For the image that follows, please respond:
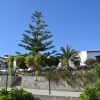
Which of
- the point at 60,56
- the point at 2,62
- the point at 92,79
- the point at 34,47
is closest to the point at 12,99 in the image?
the point at 92,79

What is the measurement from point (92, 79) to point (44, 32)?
21.7 meters

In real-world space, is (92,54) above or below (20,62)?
above

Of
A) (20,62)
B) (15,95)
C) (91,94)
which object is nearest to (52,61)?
(20,62)

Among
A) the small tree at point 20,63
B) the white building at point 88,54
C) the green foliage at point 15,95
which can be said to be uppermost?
the white building at point 88,54

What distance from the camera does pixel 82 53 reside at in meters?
42.0

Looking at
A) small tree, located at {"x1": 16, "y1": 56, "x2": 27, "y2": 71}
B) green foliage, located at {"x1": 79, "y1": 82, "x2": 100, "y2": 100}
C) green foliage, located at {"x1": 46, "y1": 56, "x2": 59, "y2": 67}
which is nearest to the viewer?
green foliage, located at {"x1": 79, "y1": 82, "x2": 100, "y2": 100}

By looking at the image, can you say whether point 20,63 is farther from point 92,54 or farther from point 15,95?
point 15,95

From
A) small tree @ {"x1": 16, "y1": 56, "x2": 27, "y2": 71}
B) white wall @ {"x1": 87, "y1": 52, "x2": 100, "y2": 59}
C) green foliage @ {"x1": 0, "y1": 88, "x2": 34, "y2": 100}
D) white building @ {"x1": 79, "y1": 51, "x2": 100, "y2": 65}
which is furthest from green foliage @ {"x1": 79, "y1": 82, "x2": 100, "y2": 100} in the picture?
white wall @ {"x1": 87, "y1": 52, "x2": 100, "y2": 59}

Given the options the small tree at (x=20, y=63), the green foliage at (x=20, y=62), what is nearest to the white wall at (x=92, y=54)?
the small tree at (x=20, y=63)

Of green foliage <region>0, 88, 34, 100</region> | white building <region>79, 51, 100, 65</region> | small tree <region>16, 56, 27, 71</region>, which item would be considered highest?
white building <region>79, 51, 100, 65</region>

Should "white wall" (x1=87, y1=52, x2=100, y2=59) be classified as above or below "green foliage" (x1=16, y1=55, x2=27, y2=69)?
above

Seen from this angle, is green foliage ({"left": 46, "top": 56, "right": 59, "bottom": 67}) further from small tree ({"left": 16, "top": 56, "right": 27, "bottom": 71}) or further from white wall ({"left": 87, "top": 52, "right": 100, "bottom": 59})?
white wall ({"left": 87, "top": 52, "right": 100, "bottom": 59})

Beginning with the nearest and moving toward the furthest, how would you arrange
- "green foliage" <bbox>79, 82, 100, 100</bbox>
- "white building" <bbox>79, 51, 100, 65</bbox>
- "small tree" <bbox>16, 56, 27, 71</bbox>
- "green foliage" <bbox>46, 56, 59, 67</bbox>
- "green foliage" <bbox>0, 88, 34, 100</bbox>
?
"green foliage" <bbox>79, 82, 100, 100</bbox> → "green foliage" <bbox>0, 88, 34, 100</bbox> → "small tree" <bbox>16, 56, 27, 71</bbox> → "green foliage" <bbox>46, 56, 59, 67</bbox> → "white building" <bbox>79, 51, 100, 65</bbox>

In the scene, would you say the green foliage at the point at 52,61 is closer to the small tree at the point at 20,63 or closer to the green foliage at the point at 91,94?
the small tree at the point at 20,63
